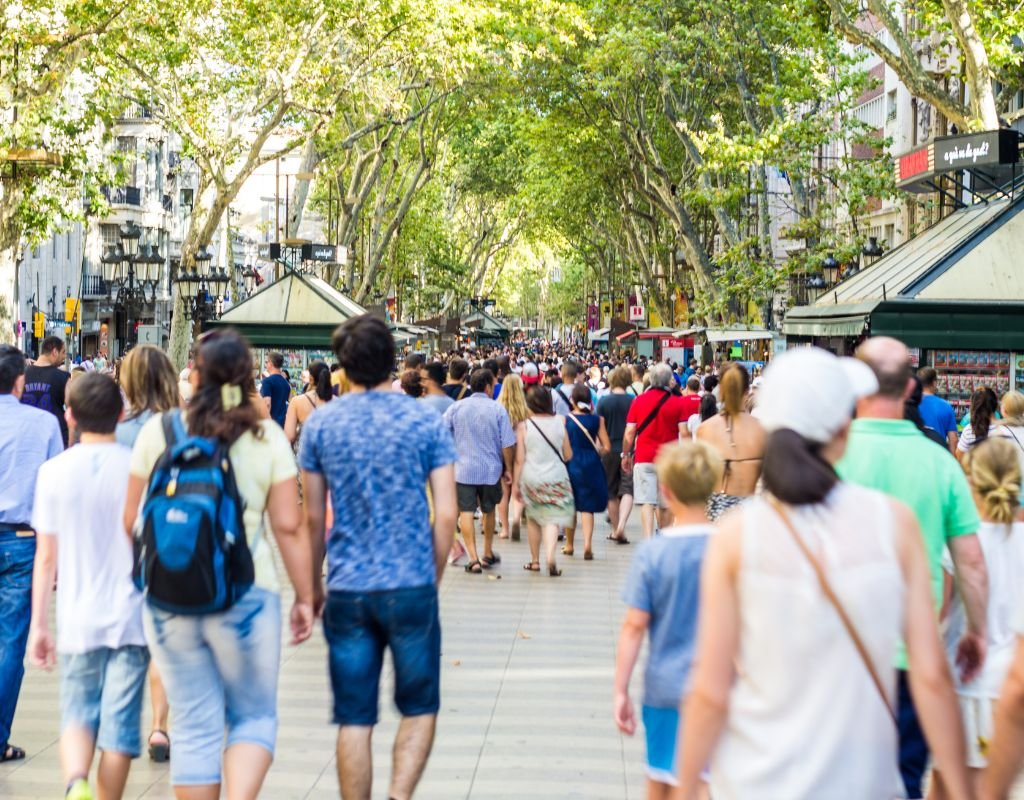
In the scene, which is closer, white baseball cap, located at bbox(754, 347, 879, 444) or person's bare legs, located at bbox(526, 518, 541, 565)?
white baseball cap, located at bbox(754, 347, 879, 444)

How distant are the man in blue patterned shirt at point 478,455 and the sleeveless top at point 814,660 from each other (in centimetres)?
995

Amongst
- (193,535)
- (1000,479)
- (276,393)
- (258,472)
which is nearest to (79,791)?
(193,535)

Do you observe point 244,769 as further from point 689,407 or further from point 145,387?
point 689,407

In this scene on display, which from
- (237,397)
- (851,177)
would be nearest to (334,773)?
(237,397)

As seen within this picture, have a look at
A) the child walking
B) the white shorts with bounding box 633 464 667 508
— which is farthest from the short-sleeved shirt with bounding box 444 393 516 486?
the child walking

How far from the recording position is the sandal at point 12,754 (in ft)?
23.1

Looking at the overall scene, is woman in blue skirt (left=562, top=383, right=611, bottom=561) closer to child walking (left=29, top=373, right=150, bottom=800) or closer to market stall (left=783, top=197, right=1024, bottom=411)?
market stall (left=783, top=197, right=1024, bottom=411)

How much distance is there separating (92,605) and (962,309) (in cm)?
1398

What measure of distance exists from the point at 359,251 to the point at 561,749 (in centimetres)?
5004

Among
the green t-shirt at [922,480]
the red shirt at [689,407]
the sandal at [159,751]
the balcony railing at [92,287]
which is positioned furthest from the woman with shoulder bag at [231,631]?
the balcony railing at [92,287]

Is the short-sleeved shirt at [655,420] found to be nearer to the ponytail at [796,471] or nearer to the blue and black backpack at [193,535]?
the blue and black backpack at [193,535]

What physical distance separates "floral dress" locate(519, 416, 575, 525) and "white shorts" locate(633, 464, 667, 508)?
3.54ft

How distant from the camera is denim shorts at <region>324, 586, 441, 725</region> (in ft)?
17.9

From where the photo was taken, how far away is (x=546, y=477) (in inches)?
533
